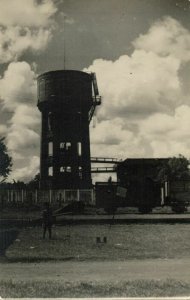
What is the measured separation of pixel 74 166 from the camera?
4566 centimetres

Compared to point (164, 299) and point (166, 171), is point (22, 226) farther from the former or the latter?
point (166, 171)

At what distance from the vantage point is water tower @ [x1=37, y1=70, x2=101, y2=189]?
140ft

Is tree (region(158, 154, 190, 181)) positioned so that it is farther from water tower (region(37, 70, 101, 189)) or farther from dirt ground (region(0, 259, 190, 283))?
dirt ground (region(0, 259, 190, 283))

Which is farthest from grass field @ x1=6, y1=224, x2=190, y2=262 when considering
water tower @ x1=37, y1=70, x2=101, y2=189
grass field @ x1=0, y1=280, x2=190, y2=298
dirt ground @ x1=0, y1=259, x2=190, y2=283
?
water tower @ x1=37, y1=70, x2=101, y2=189

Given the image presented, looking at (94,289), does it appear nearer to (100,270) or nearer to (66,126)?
(100,270)

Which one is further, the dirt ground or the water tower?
the water tower

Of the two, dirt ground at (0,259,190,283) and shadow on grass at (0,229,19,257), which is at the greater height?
shadow on grass at (0,229,19,257)

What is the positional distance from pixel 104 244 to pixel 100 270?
5640 mm

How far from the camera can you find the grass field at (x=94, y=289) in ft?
31.2

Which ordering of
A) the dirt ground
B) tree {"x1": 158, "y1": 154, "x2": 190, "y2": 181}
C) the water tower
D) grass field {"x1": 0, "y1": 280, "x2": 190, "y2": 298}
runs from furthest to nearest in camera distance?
tree {"x1": 158, "y1": 154, "x2": 190, "y2": 181} < the water tower < the dirt ground < grass field {"x1": 0, "y1": 280, "x2": 190, "y2": 298}

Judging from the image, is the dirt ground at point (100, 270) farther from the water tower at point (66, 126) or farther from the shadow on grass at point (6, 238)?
the water tower at point (66, 126)

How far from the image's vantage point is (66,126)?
4453 cm

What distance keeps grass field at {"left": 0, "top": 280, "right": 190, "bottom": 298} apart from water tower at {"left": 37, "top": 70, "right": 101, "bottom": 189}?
106 feet

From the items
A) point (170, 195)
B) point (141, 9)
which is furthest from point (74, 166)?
point (141, 9)
